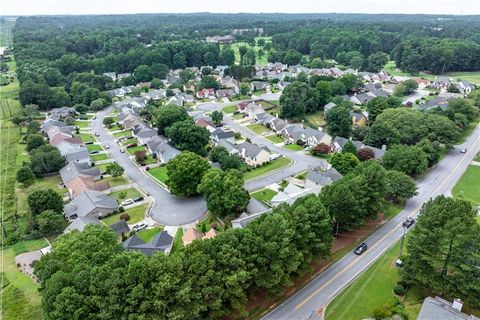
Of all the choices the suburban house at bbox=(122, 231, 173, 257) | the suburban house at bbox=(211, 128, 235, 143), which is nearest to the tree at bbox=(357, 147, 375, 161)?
the suburban house at bbox=(211, 128, 235, 143)

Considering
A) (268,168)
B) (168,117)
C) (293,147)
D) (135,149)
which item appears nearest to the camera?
(268,168)

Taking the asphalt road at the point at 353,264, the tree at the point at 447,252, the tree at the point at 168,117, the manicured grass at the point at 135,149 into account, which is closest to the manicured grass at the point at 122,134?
the tree at the point at 168,117

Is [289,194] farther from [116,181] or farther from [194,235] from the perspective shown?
[116,181]

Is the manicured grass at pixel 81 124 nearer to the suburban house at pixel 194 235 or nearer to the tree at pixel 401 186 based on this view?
the suburban house at pixel 194 235

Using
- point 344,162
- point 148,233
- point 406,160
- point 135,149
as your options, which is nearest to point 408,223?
point 406,160

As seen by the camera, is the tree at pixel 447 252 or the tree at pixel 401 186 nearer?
the tree at pixel 447 252

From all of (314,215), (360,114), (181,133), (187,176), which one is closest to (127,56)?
(181,133)

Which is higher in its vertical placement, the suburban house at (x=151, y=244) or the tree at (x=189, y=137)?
the tree at (x=189, y=137)
